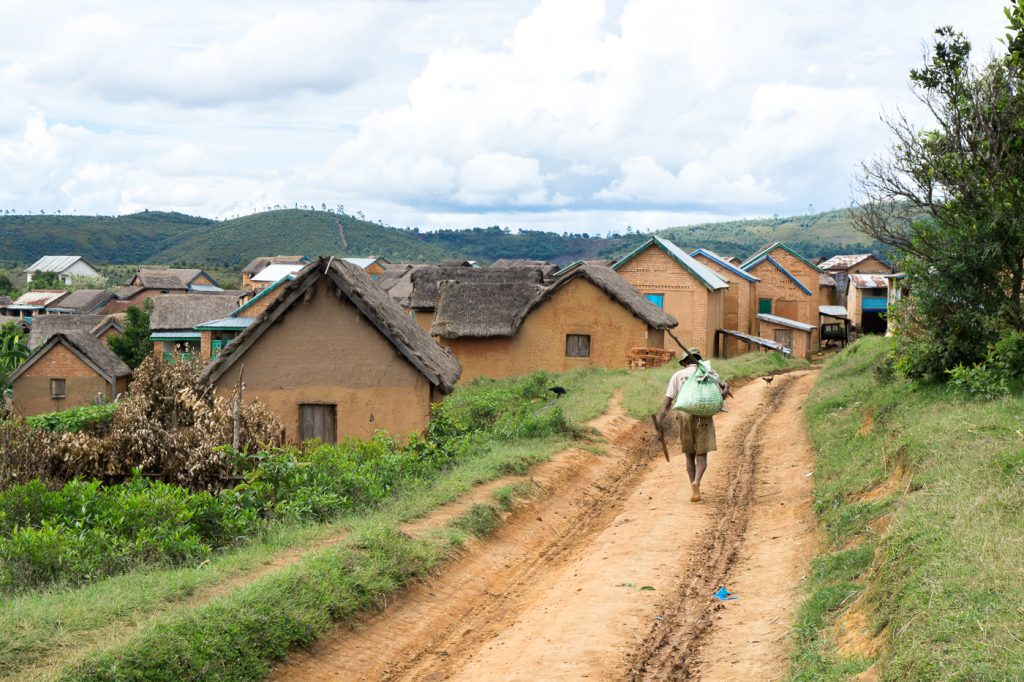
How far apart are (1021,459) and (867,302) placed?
162 feet

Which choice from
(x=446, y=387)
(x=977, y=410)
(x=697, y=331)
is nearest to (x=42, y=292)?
(x=697, y=331)

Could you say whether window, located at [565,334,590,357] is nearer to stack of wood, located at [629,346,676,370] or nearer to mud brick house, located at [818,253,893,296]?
stack of wood, located at [629,346,676,370]

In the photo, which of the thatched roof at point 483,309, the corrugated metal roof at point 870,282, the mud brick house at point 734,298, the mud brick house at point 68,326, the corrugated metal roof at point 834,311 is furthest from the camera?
the corrugated metal roof at point 834,311

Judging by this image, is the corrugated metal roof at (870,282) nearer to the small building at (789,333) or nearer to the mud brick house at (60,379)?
the small building at (789,333)

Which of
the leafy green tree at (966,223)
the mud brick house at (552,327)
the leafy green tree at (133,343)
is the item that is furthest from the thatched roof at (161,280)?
the leafy green tree at (966,223)

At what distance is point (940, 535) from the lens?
291 inches

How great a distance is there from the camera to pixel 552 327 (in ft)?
111

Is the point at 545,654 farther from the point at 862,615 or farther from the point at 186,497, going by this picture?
the point at 186,497

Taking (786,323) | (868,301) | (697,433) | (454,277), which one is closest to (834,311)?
(868,301)

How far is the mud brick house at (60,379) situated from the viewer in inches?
1911

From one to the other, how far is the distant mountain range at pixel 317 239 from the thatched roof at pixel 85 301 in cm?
5347

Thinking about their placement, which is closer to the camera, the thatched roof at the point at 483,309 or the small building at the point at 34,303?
the thatched roof at the point at 483,309

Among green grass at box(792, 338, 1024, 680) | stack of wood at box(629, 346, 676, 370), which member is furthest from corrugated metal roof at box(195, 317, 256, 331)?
green grass at box(792, 338, 1024, 680)

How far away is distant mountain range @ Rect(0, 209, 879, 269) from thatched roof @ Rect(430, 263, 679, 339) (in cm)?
10115
